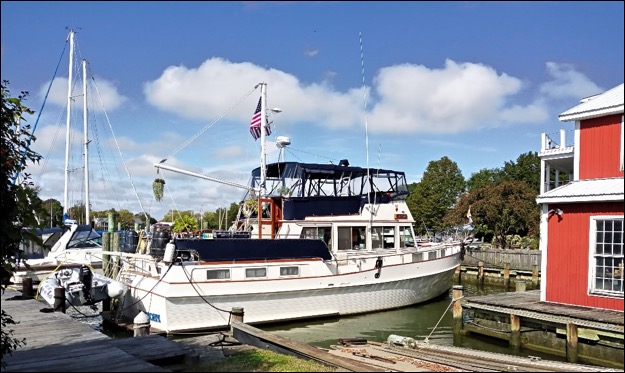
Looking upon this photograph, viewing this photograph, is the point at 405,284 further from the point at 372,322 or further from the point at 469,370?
the point at 469,370

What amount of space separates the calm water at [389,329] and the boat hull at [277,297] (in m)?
0.30

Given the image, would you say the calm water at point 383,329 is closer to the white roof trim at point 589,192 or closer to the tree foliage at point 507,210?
the white roof trim at point 589,192

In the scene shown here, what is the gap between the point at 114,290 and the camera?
1636 centimetres

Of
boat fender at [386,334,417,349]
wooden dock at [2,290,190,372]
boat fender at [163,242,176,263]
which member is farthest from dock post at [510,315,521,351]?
boat fender at [163,242,176,263]

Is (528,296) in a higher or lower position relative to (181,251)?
lower

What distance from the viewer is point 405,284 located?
20281mm

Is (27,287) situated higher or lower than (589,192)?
lower

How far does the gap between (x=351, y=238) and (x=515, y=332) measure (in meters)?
7.64

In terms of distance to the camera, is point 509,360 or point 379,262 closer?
point 509,360

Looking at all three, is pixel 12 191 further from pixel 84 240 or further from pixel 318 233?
pixel 84 240

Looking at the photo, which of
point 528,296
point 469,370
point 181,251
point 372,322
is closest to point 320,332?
point 372,322

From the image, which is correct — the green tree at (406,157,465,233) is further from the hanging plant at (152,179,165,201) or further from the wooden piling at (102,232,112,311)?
the wooden piling at (102,232,112,311)

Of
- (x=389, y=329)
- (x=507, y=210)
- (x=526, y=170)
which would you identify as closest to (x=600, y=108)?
(x=389, y=329)

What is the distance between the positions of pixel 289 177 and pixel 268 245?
4.01 m
